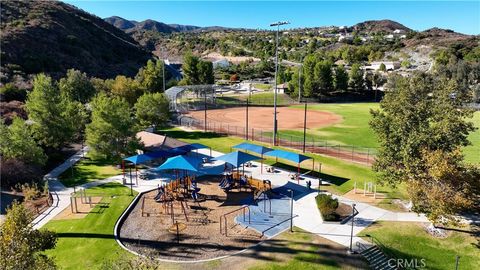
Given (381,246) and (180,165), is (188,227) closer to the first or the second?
(180,165)

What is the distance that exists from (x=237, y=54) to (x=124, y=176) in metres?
167

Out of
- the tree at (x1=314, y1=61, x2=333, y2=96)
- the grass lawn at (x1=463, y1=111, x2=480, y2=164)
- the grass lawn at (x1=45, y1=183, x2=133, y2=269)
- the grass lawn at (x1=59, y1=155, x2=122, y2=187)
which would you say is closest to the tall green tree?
the tree at (x1=314, y1=61, x2=333, y2=96)

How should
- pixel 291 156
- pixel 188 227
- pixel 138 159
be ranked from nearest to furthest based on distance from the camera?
Result: pixel 188 227 → pixel 138 159 → pixel 291 156

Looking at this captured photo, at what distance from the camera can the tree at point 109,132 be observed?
34781mm

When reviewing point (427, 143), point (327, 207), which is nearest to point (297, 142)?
point (327, 207)

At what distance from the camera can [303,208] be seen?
26.8m

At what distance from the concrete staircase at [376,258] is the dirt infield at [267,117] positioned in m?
39.5

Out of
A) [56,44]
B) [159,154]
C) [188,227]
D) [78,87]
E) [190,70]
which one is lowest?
[188,227]

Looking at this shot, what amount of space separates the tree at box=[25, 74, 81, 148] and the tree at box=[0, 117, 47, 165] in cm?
496

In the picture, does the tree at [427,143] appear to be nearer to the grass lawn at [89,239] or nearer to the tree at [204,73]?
the grass lawn at [89,239]

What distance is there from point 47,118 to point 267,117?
4107cm

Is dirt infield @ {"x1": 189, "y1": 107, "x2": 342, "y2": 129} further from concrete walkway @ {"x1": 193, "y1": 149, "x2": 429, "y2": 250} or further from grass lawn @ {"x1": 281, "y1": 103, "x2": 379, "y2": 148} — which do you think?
concrete walkway @ {"x1": 193, "y1": 149, "x2": 429, "y2": 250}

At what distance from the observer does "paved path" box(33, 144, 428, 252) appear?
23.3 m

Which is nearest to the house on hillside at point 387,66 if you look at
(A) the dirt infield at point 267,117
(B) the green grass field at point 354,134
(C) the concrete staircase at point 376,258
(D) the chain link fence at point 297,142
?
(B) the green grass field at point 354,134
